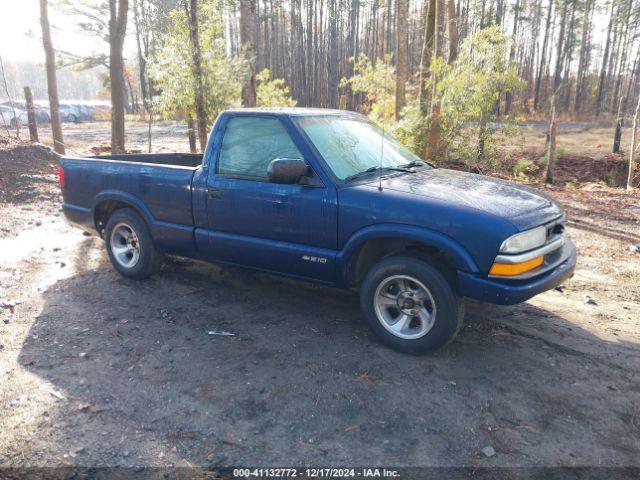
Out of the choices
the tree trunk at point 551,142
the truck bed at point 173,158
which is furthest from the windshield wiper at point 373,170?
the tree trunk at point 551,142

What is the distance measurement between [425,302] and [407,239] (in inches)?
20.6

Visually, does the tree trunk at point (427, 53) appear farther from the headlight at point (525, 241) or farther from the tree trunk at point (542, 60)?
the tree trunk at point (542, 60)

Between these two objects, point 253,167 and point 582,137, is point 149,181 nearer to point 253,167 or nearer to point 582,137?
point 253,167

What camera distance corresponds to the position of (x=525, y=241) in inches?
138

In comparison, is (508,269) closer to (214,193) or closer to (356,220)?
(356,220)

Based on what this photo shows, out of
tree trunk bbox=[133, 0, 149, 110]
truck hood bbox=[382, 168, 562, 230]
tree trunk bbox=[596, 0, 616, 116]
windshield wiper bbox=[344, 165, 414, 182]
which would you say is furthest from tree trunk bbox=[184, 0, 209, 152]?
tree trunk bbox=[596, 0, 616, 116]

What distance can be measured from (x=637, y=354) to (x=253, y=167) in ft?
11.8

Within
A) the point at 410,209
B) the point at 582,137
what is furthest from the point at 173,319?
→ the point at 582,137

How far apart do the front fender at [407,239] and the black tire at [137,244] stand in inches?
93.5

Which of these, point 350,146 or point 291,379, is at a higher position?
point 350,146

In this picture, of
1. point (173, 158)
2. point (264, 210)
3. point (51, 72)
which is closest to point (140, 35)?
point (51, 72)

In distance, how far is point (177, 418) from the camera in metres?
3.11

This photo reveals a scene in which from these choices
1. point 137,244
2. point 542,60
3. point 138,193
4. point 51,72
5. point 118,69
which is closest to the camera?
point 138,193

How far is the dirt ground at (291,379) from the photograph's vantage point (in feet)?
9.29
